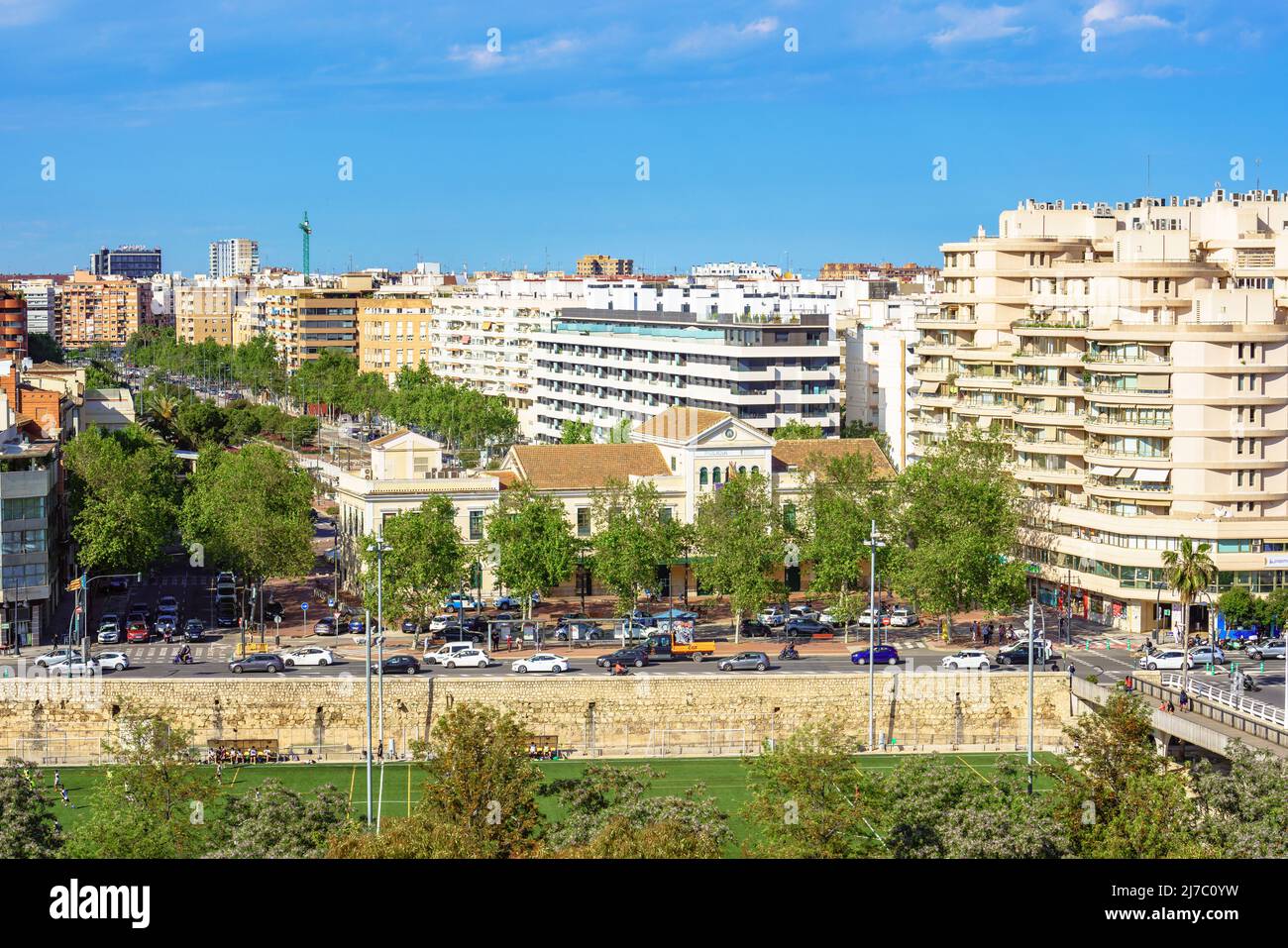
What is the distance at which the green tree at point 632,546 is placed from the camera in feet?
168

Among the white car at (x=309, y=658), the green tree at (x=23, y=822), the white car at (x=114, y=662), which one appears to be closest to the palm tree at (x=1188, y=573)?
the white car at (x=309, y=658)

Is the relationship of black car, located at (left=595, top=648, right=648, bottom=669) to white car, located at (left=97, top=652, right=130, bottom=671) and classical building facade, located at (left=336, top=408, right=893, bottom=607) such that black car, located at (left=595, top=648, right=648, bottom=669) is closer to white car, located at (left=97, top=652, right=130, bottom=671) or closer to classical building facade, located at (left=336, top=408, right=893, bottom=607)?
classical building facade, located at (left=336, top=408, right=893, bottom=607)

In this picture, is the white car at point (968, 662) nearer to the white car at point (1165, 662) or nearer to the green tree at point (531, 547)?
the white car at point (1165, 662)

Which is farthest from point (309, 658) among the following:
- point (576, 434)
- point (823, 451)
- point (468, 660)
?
point (576, 434)

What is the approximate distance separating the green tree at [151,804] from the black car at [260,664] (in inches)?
449

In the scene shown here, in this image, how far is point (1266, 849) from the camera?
1014 inches

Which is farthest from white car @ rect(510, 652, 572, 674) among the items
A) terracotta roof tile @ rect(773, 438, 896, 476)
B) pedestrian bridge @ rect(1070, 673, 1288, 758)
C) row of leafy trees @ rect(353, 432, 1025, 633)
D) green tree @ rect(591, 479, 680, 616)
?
terracotta roof tile @ rect(773, 438, 896, 476)

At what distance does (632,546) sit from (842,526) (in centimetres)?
658

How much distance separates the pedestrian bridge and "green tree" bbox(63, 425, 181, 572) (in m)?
29.6

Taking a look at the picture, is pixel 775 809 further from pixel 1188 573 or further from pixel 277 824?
pixel 1188 573
